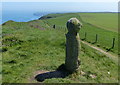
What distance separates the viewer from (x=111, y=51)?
25.8m

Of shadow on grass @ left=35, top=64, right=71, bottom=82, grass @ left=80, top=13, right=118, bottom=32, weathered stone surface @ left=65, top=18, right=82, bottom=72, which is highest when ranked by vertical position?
grass @ left=80, top=13, right=118, bottom=32

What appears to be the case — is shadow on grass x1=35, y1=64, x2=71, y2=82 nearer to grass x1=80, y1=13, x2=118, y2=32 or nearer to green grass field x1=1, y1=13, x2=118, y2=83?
green grass field x1=1, y1=13, x2=118, y2=83

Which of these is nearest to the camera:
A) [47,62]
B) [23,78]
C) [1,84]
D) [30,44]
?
[1,84]

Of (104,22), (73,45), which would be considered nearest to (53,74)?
(73,45)

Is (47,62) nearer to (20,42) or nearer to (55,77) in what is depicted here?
(55,77)

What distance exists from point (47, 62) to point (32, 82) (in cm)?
416

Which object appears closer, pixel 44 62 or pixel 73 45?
pixel 73 45

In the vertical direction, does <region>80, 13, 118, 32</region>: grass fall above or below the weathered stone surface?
above

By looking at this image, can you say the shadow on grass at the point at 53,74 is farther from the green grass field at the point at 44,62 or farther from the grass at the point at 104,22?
the grass at the point at 104,22

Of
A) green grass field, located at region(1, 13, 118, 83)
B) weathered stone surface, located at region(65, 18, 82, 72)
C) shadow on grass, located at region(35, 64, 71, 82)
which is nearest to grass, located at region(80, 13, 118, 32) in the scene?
green grass field, located at region(1, 13, 118, 83)

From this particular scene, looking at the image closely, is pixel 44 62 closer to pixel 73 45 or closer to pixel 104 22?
pixel 73 45

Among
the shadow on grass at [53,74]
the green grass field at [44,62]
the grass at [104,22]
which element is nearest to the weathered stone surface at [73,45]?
the shadow on grass at [53,74]

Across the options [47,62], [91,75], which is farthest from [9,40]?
[91,75]

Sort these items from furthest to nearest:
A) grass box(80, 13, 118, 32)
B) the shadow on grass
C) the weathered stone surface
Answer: grass box(80, 13, 118, 32), the weathered stone surface, the shadow on grass
